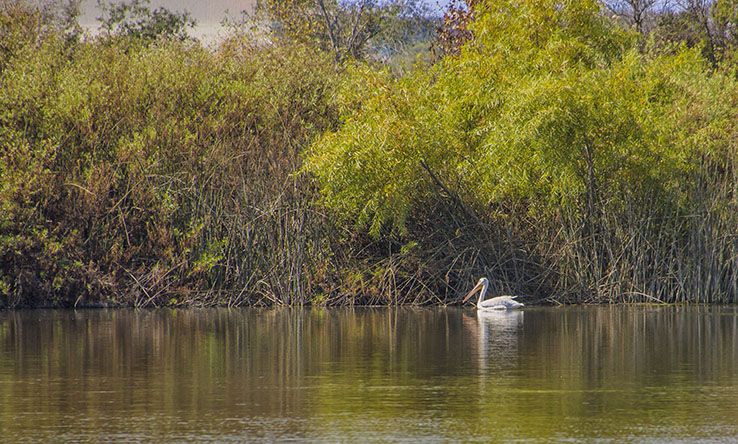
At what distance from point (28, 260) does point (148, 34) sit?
20.9 meters

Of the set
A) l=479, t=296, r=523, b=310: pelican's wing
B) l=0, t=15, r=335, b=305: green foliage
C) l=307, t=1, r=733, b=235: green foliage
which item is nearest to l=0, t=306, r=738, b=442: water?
l=479, t=296, r=523, b=310: pelican's wing

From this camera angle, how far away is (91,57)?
26125mm

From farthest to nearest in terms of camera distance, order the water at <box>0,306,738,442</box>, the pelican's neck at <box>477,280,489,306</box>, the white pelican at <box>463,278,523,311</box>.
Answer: the pelican's neck at <box>477,280,489,306</box>
the white pelican at <box>463,278,523,311</box>
the water at <box>0,306,738,442</box>

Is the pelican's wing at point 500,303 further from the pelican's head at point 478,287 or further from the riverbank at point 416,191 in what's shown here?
the riverbank at point 416,191

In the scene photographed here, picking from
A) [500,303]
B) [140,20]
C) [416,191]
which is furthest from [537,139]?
[140,20]

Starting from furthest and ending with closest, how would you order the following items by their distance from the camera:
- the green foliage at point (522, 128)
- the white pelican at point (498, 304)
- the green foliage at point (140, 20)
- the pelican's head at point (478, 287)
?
1. the green foliage at point (140, 20)
2. the green foliage at point (522, 128)
3. the pelican's head at point (478, 287)
4. the white pelican at point (498, 304)

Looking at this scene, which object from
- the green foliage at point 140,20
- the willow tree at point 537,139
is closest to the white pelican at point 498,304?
the willow tree at point 537,139

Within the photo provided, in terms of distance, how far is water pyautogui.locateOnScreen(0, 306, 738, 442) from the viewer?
376 inches

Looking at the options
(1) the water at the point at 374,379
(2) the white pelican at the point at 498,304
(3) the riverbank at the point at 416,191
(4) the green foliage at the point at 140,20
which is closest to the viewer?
(1) the water at the point at 374,379

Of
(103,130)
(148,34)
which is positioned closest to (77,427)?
(103,130)

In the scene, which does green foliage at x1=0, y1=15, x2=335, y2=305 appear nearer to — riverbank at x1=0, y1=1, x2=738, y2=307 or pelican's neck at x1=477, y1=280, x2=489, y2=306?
riverbank at x1=0, y1=1, x2=738, y2=307

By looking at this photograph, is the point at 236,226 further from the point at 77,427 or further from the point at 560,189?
the point at 77,427

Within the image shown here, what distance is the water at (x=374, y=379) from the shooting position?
955cm

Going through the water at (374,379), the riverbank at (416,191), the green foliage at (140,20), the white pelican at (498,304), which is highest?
the green foliage at (140,20)
